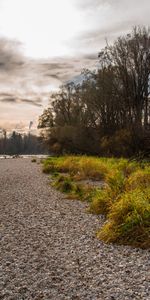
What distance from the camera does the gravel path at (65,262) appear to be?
4391mm

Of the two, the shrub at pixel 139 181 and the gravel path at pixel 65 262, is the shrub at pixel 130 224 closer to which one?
the gravel path at pixel 65 262

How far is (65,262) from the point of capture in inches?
213

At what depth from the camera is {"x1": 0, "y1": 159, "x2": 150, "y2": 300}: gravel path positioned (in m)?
4.39

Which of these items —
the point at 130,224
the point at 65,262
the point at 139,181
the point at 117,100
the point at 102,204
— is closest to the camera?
the point at 65,262

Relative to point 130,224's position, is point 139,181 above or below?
above

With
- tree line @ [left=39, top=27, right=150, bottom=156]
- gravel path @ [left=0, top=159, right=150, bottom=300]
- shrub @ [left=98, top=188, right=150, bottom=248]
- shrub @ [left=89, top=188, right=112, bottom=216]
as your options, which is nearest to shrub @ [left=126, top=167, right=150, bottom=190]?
shrub @ [left=89, top=188, right=112, bottom=216]

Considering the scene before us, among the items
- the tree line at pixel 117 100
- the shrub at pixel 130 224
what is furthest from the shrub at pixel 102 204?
the tree line at pixel 117 100

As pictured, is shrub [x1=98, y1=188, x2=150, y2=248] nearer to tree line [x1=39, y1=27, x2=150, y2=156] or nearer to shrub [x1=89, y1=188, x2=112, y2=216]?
shrub [x1=89, y1=188, x2=112, y2=216]

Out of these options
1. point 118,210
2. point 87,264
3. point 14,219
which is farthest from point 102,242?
point 14,219

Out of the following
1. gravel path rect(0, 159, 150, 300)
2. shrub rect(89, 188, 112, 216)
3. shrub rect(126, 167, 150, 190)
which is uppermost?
shrub rect(126, 167, 150, 190)

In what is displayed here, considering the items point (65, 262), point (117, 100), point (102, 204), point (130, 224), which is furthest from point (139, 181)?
point (117, 100)

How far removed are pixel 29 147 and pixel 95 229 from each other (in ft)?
462

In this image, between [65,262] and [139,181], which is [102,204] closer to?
[139,181]

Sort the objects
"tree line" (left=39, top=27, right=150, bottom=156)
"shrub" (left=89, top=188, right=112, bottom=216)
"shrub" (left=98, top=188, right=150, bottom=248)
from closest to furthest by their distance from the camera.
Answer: "shrub" (left=98, top=188, right=150, bottom=248), "shrub" (left=89, top=188, right=112, bottom=216), "tree line" (left=39, top=27, right=150, bottom=156)
